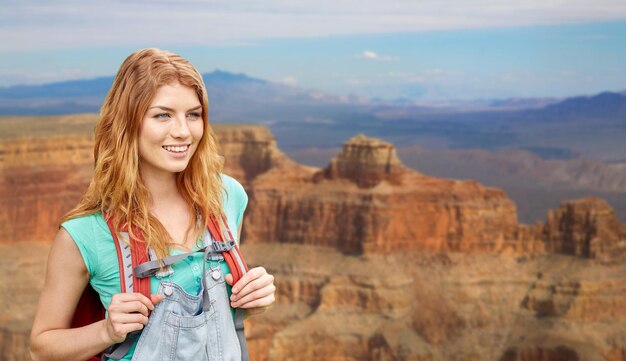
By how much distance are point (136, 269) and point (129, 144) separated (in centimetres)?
57

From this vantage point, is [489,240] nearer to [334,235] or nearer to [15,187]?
[334,235]

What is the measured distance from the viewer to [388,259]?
60.5 m

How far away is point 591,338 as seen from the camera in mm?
53594

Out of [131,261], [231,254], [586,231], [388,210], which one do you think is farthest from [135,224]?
[388,210]

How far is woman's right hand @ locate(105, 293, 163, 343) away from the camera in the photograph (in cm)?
376

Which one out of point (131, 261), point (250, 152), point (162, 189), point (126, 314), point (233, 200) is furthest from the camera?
point (250, 152)

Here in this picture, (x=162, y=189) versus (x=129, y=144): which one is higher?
(x=129, y=144)

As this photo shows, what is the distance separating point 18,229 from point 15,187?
8.74ft

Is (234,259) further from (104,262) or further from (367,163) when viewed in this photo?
(367,163)

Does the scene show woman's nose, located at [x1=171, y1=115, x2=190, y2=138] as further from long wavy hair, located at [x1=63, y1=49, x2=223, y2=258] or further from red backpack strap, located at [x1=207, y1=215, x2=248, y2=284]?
red backpack strap, located at [x1=207, y1=215, x2=248, y2=284]

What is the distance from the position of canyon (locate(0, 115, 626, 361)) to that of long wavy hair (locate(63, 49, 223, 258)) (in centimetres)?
4985

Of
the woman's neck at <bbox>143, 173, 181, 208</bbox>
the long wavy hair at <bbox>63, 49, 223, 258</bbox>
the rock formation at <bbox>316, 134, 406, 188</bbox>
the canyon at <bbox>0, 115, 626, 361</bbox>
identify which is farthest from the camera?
the rock formation at <bbox>316, 134, 406, 188</bbox>

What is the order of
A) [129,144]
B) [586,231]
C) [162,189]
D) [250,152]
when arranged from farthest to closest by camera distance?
[250,152] < [586,231] < [162,189] < [129,144]

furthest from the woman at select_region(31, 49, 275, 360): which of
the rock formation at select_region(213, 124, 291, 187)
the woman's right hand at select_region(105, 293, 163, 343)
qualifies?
the rock formation at select_region(213, 124, 291, 187)
